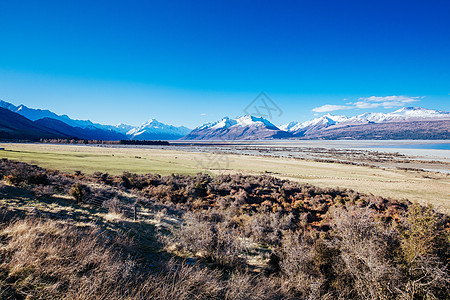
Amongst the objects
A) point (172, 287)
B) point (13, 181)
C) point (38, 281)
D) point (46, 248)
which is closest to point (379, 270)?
point (172, 287)

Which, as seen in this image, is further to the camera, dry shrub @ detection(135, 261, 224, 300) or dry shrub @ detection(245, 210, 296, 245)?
dry shrub @ detection(245, 210, 296, 245)

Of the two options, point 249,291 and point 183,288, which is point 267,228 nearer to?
point 249,291

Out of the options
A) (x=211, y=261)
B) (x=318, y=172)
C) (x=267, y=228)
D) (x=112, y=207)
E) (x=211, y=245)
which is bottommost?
(x=318, y=172)

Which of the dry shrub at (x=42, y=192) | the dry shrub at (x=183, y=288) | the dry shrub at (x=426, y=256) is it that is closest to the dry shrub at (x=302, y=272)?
the dry shrub at (x=426, y=256)

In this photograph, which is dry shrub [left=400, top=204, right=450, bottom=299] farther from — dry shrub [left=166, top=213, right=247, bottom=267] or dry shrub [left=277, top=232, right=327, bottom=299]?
dry shrub [left=166, top=213, right=247, bottom=267]

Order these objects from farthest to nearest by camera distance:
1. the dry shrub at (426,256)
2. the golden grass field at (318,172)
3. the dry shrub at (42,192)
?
Result: the golden grass field at (318,172) < the dry shrub at (42,192) < the dry shrub at (426,256)

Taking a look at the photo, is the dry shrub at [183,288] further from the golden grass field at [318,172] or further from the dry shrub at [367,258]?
the golden grass field at [318,172]

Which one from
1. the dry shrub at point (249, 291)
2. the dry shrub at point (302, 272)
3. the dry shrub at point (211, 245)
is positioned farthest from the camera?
the dry shrub at point (211, 245)

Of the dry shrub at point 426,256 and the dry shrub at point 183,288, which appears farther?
the dry shrub at point 426,256

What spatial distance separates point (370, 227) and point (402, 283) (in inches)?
62.1

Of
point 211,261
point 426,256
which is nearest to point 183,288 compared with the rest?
point 211,261

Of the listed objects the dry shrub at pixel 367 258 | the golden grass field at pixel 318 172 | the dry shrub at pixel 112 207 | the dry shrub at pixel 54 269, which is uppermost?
the dry shrub at pixel 54 269

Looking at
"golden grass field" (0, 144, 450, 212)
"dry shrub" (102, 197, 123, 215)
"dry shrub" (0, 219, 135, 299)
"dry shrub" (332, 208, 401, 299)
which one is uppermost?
"dry shrub" (0, 219, 135, 299)

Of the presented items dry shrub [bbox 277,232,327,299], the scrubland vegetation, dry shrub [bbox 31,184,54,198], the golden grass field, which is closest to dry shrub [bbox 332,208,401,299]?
the scrubland vegetation
